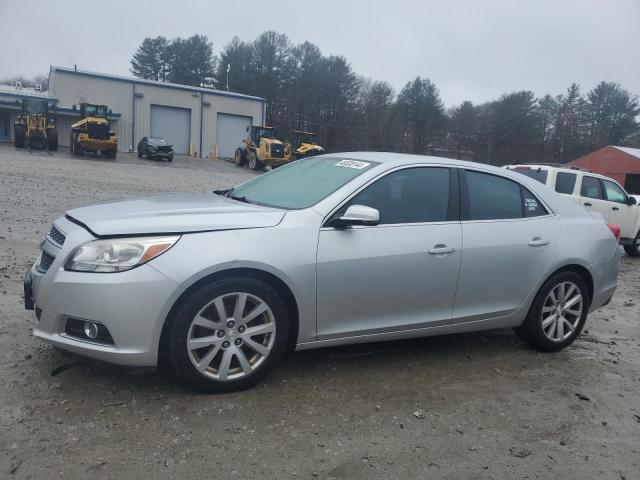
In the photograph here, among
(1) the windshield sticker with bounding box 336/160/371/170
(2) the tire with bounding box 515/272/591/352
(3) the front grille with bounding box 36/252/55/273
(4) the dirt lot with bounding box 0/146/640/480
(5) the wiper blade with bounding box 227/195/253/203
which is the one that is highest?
(1) the windshield sticker with bounding box 336/160/371/170

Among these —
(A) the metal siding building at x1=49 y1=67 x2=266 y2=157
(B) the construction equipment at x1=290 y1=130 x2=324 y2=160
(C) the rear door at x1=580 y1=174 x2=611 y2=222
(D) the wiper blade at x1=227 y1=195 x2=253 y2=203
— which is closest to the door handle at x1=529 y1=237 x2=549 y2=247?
(D) the wiper blade at x1=227 y1=195 x2=253 y2=203

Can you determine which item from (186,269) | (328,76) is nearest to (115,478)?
(186,269)

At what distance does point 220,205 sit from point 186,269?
78cm

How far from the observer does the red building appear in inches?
1601

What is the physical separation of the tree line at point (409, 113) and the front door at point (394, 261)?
5989 cm

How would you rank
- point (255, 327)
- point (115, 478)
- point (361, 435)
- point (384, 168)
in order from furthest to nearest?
point (384, 168) < point (255, 327) < point (361, 435) < point (115, 478)

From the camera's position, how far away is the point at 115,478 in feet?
8.63

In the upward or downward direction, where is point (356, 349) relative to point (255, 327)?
downward

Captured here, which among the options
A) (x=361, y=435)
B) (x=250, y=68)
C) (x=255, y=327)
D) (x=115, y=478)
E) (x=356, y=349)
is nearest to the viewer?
(x=115, y=478)

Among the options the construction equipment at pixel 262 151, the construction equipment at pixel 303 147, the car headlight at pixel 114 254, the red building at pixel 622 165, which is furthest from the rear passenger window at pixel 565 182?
the red building at pixel 622 165

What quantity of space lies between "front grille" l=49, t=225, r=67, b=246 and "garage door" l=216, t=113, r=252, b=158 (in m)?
41.1

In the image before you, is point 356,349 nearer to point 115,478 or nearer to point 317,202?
point 317,202

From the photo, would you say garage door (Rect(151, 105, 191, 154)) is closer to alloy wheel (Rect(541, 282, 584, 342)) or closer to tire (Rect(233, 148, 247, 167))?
tire (Rect(233, 148, 247, 167))

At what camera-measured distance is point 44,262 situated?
11.6ft
